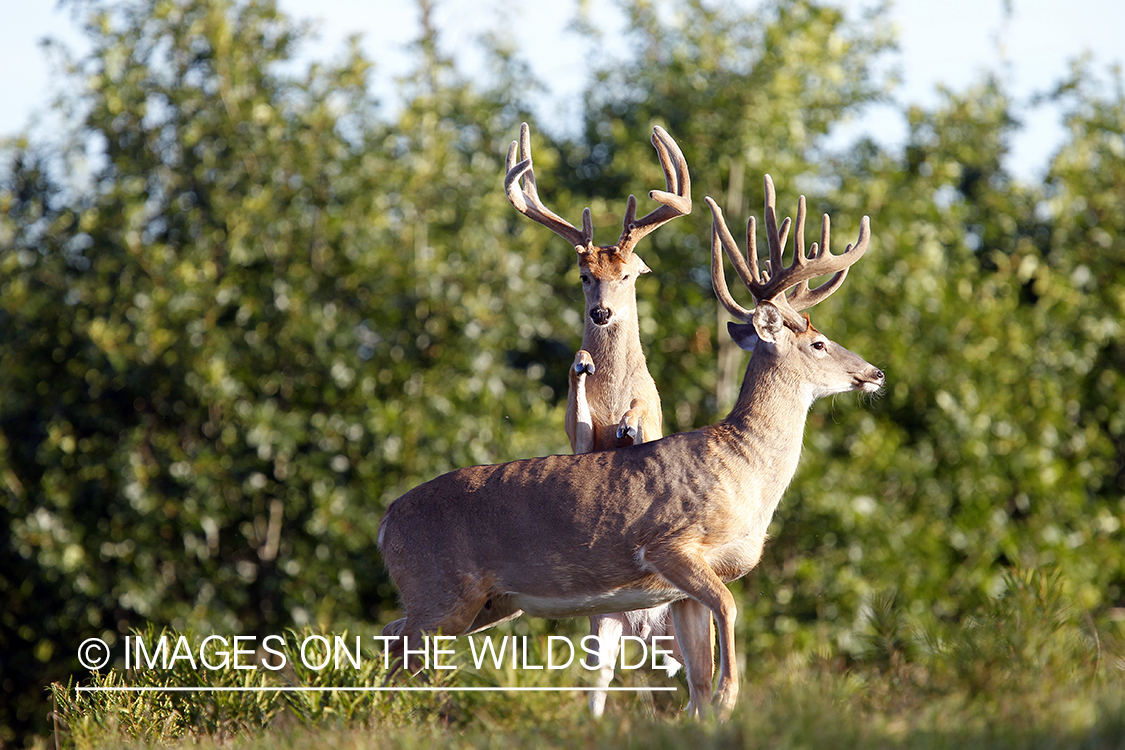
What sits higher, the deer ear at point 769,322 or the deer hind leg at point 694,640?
the deer ear at point 769,322

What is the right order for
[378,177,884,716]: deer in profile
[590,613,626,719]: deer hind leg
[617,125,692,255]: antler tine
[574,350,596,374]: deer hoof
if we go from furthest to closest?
[590,613,626,719]: deer hind leg
[617,125,692,255]: antler tine
[574,350,596,374]: deer hoof
[378,177,884,716]: deer in profile

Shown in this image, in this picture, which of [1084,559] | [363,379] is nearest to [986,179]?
[1084,559]

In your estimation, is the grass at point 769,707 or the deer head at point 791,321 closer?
the grass at point 769,707

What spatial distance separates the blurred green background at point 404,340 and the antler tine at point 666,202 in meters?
4.11

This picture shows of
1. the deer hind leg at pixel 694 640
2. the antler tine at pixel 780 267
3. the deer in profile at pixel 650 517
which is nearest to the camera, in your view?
the deer in profile at pixel 650 517

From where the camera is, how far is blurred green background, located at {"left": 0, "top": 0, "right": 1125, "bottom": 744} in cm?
912

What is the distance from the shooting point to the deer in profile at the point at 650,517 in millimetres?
4379

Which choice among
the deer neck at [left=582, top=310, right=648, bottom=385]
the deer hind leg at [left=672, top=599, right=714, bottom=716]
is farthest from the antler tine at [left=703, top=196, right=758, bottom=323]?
the deer hind leg at [left=672, top=599, right=714, bottom=716]

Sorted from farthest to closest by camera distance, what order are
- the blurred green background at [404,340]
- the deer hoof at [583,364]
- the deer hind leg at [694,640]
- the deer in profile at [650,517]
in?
the blurred green background at [404,340]
the deer hoof at [583,364]
the deer hind leg at [694,640]
the deer in profile at [650,517]

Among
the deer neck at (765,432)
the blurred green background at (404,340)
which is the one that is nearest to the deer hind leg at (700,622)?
the deer neck at (765,432)

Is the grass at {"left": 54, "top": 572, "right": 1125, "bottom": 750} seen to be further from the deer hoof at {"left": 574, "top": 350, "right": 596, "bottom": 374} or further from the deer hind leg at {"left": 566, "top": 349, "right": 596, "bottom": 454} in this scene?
the deer hoof at {"left": 574, "top": 350, "right": 596, "bottom": 374}

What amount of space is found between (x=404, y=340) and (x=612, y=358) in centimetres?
497

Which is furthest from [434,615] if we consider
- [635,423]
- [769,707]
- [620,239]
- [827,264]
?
[827,264]

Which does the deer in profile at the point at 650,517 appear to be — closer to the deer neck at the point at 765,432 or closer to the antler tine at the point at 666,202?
the deer neck at the point at 765,432
